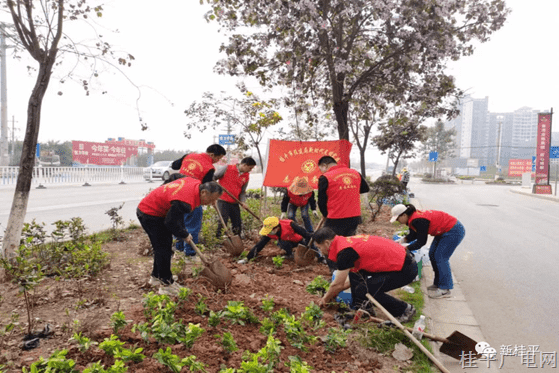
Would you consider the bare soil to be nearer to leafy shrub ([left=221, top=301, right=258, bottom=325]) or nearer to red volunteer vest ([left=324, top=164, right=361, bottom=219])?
leafy shrub ([left=221, top=301, right=258, bottom=325])

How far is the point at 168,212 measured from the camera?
3.55 meters

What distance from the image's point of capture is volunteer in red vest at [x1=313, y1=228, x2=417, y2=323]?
3.46 meters

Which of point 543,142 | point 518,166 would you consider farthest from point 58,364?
point 518,166

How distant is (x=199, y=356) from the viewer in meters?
2.57

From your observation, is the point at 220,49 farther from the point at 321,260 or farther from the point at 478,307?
the point at 478,307

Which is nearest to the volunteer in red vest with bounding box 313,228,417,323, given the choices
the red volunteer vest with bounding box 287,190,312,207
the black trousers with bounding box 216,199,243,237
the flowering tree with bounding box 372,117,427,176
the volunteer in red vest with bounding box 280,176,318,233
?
the black trousers with bounding box 216,199,243,237

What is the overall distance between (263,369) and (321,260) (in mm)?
3560

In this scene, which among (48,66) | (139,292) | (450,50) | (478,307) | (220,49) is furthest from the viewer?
(220,49)

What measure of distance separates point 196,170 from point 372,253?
9.49 ft

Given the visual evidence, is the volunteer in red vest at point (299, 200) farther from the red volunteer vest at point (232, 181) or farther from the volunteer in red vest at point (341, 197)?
the volunteer in red vest at point (341, 197)

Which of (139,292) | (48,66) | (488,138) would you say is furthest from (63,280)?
(488,138)

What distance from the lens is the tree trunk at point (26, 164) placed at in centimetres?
445

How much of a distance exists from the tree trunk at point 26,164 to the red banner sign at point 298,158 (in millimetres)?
4146

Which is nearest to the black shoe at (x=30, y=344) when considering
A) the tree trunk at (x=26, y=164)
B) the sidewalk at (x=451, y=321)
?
the tree trunk at (x=26, y=164)
